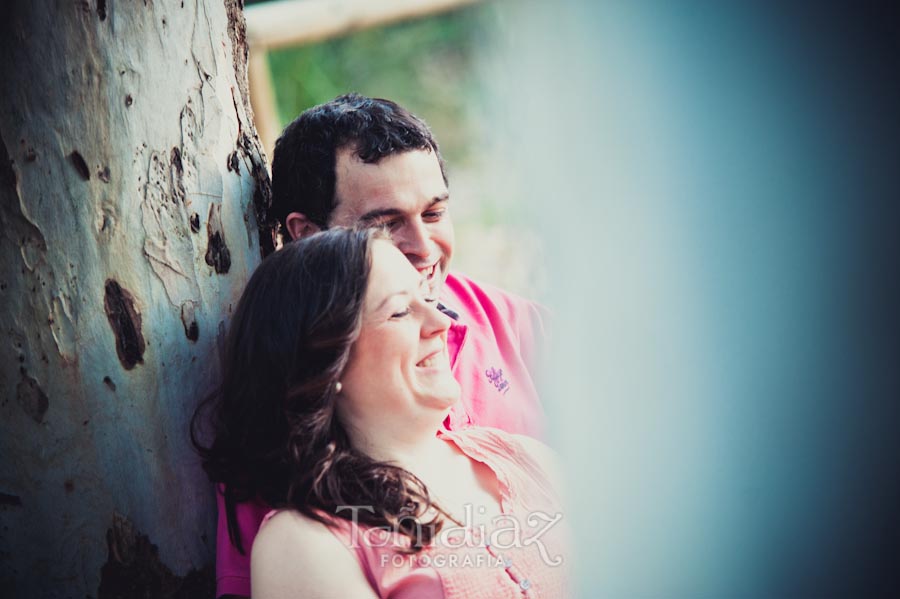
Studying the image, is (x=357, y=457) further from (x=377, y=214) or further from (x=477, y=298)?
(x=477, y=298)

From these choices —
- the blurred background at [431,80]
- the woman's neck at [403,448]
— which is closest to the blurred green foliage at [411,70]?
the blurred background at [431,80]

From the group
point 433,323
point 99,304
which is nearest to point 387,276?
point 433,323

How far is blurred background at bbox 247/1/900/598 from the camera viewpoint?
77cm

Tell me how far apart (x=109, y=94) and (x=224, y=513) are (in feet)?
2.74

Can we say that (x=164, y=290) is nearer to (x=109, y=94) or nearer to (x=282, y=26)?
(x=109, y=94)

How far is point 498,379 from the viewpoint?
2000 millimetres

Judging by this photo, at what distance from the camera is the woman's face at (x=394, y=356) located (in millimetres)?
1325

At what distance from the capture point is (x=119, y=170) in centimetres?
125

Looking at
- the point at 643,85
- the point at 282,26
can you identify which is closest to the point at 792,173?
the point at 643,85

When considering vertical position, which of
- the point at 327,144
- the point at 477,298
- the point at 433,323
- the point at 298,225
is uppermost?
the point at 327,144

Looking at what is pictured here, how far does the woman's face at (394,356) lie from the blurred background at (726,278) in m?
0.43

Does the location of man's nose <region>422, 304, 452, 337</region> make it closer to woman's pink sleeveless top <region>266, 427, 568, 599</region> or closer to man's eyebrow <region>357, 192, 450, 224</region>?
woman's pink sleeveless top <region>266, 427, 568, 599</region>

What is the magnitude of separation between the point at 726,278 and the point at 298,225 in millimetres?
1339

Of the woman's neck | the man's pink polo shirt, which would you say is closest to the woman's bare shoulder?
the woman's neck
